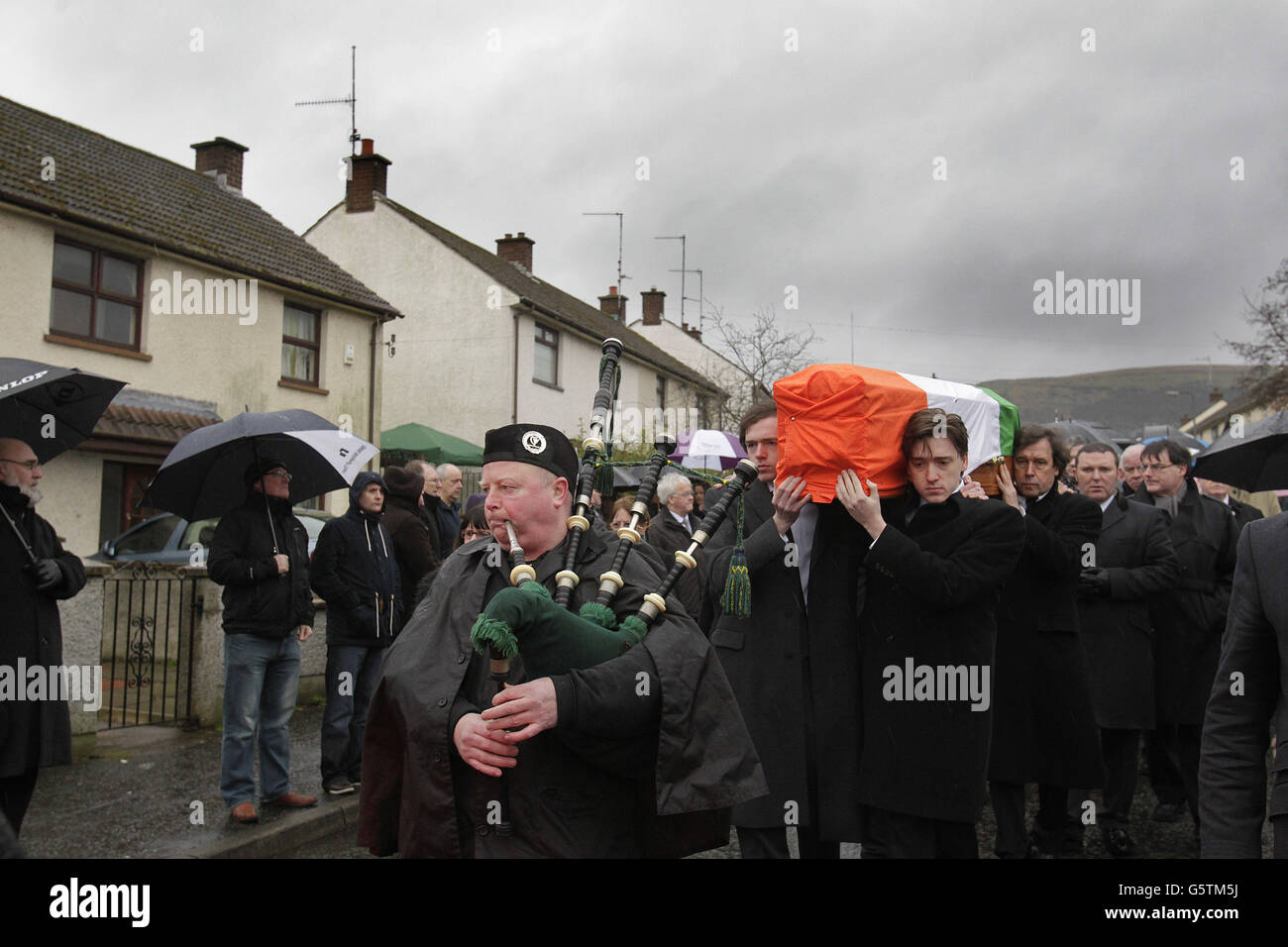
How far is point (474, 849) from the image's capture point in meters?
2.51

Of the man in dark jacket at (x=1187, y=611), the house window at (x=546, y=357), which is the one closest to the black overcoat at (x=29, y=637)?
the man in dark jacket at (x=1187, y=611)

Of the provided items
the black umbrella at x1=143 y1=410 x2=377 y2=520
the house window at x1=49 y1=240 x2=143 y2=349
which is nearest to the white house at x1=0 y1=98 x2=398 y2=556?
the house window at x1=49 y1=240 x2=143 y2=349

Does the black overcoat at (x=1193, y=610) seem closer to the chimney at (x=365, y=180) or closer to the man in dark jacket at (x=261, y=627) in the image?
the man in dark jacket at (x=261, y=627)

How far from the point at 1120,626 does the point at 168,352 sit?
16132 millimetres

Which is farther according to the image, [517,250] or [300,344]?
[517,250]

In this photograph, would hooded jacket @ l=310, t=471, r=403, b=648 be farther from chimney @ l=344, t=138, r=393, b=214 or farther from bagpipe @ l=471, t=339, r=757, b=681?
chimney @ l=344, t=138, r=393, b=214

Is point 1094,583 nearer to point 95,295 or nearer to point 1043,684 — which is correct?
Result: point 1043,684

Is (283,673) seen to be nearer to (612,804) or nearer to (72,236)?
(612,804)

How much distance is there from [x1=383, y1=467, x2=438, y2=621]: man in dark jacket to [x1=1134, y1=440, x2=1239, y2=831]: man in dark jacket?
502cm

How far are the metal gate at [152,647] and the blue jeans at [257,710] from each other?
2.02m

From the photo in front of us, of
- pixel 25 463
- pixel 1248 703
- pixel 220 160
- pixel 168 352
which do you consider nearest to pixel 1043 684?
pixel 1248 703

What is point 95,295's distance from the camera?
1603 centimetres

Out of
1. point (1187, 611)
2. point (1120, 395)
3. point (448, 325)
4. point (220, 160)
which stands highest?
point (1120, 395)

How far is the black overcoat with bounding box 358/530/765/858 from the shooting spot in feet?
7.78
